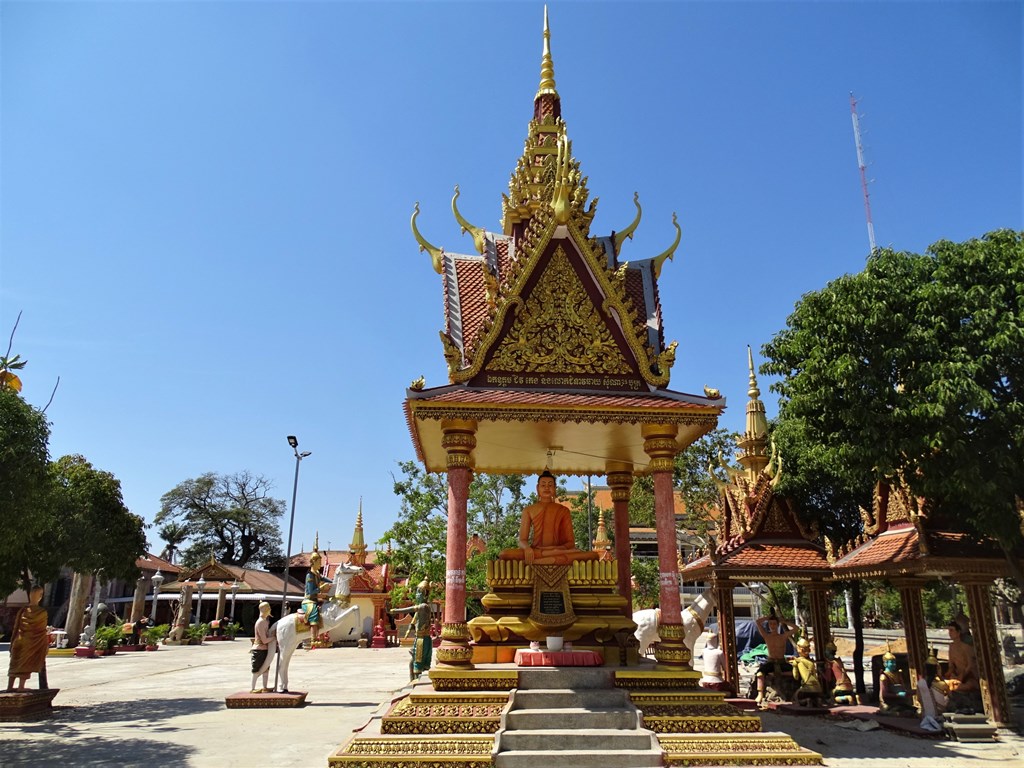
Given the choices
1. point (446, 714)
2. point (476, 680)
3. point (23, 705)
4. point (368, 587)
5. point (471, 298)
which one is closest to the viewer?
point (446, 714)

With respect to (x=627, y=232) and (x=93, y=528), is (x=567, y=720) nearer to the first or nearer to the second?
(x=627, y=232)

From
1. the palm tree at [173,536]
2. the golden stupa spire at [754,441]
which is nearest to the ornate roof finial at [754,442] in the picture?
the golden stupa spire at [754,441]

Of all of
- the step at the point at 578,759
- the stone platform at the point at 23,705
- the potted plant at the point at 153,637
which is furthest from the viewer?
the potted plant at the point at 153,637

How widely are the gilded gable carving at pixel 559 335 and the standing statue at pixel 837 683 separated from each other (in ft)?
27.1

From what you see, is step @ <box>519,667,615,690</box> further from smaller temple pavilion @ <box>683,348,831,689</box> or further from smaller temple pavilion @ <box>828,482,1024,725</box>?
smaller temple pavilion @ <box>828,482,1024,725</box>

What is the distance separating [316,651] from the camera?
35469mm

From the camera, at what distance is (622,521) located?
→ 1302cm

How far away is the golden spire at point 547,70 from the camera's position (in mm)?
14196

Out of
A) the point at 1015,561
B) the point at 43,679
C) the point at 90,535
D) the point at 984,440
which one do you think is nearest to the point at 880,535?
the point at 1015,561

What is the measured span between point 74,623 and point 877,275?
135 feet

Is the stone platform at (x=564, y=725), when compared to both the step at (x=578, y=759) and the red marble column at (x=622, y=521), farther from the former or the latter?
the red marble column at (x=622, y=521)

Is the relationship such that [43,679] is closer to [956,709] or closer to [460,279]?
[460,279]

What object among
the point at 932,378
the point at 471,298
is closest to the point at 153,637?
the point at 471,298

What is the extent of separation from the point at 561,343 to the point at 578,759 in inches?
222
